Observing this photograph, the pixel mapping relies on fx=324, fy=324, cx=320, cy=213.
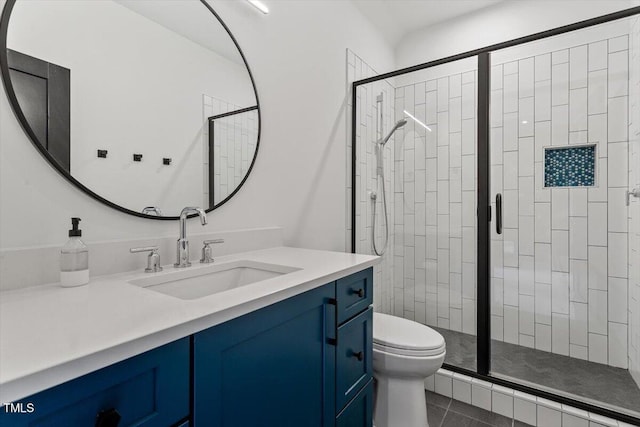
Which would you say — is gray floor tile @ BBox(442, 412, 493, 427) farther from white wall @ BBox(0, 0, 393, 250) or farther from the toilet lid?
white wall @ BBox(0, 0, 393, 250)

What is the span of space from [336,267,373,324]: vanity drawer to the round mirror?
25.1 inches

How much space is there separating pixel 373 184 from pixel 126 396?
2.10 meters

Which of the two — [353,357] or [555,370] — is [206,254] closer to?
[353,357]

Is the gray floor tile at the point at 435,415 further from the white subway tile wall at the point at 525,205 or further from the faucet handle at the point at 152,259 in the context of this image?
the faucet handle at the point at 152,259

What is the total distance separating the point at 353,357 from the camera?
1.21 meters

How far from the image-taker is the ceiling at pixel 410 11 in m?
2.56

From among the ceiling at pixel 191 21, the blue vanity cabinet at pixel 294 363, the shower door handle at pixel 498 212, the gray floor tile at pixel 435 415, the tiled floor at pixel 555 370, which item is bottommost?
the gray floor tile at pixel 435 415

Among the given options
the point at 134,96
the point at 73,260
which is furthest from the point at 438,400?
the point at 134,96

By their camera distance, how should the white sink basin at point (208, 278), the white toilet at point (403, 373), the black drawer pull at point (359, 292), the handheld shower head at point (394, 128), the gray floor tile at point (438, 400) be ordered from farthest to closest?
the handheld shower head at point (394, 128) → the gray floor tile at point (438, 400) → the white toilet at point (403, 373) → the black drawer pull at point (359, 292) → the white sink basin at point (208, 278)

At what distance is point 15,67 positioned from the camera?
850 millimetres

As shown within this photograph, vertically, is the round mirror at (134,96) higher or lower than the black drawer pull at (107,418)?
higher

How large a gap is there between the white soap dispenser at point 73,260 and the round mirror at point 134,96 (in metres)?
0.19

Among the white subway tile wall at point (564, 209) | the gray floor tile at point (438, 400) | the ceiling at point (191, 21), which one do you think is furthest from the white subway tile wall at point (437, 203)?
the ceiling at point (191, 21)

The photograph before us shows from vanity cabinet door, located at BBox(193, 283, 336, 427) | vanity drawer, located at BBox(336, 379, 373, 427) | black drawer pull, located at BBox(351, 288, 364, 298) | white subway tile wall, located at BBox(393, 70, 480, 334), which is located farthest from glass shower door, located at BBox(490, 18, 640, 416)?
vanity cabinet door, located at BBox(193, 283, 336, 427)
